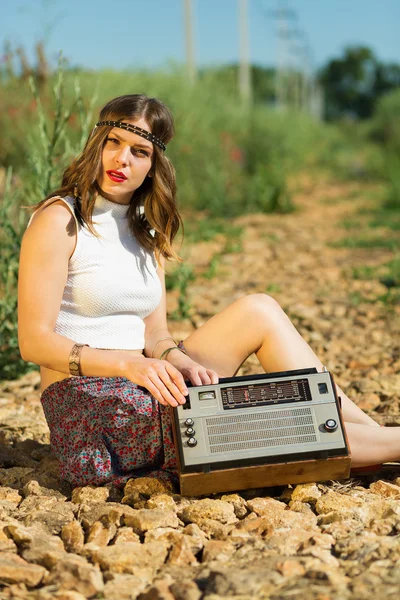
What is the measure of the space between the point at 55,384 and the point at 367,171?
51.8 ft

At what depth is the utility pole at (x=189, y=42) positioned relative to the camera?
11868mm

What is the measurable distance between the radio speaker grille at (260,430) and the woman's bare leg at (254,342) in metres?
0.41

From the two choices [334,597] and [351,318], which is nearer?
[334,597]

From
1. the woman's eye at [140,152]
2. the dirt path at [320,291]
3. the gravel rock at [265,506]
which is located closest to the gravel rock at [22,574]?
the gravel rock at [265,506]

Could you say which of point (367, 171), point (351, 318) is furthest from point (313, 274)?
point (367, 171)

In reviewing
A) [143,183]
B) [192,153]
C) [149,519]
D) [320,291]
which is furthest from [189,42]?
[149,519]

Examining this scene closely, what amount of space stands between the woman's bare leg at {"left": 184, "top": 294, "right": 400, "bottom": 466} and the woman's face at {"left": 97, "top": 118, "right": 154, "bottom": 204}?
56 centimetres

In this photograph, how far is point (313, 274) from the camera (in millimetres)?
6410

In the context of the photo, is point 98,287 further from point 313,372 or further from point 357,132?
point 357,132

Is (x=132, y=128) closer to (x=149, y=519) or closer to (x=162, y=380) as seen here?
(x=162, y=380)

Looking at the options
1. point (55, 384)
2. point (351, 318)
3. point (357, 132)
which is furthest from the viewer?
point (357, 132)

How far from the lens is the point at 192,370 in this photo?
2.47 metres

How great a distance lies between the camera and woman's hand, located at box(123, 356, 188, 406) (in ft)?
7.49

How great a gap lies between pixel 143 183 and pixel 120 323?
515mm
